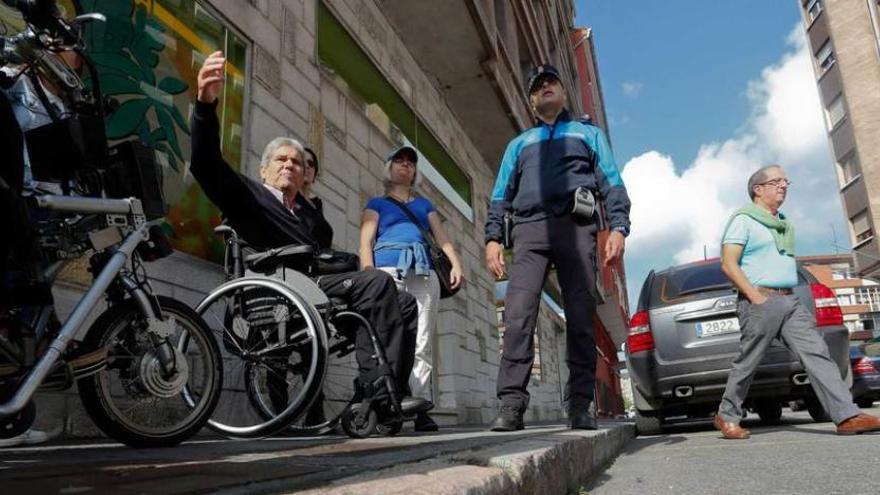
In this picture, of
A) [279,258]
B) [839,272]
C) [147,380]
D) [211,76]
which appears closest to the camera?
Answer: [147,380]

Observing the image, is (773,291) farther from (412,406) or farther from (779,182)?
(412,406)

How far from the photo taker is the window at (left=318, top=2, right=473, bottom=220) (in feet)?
19.1

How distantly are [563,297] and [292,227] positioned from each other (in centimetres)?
150

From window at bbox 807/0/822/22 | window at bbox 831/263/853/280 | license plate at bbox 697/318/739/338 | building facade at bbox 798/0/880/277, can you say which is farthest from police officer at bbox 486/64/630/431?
window at bbox 831/263/853/280

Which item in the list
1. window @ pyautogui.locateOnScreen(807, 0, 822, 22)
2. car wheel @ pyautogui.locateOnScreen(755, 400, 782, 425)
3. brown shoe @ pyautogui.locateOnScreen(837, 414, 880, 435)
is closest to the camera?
brown shoe @ pyautogui.locateOnScreen(837, 414, 880, 435)

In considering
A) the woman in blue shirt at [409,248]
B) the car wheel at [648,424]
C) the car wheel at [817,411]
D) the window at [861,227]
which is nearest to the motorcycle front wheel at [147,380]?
the woman in blue shirt at [409,248]

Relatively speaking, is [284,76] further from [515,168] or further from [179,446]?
[179,446]

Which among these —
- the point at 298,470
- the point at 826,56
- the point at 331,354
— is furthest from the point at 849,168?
the point at 298,470

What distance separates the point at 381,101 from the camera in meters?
6.92

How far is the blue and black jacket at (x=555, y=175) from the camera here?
3.66 meters

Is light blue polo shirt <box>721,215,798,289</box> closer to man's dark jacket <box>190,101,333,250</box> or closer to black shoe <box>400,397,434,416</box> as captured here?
black shoe <box>400,397,434,416</box>

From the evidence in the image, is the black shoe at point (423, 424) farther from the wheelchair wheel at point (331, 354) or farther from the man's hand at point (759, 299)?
the man's hand at point (759, 299)

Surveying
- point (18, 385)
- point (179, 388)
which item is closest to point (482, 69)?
point (179, 388)

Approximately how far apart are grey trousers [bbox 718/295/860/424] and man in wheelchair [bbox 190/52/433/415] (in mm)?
1997
